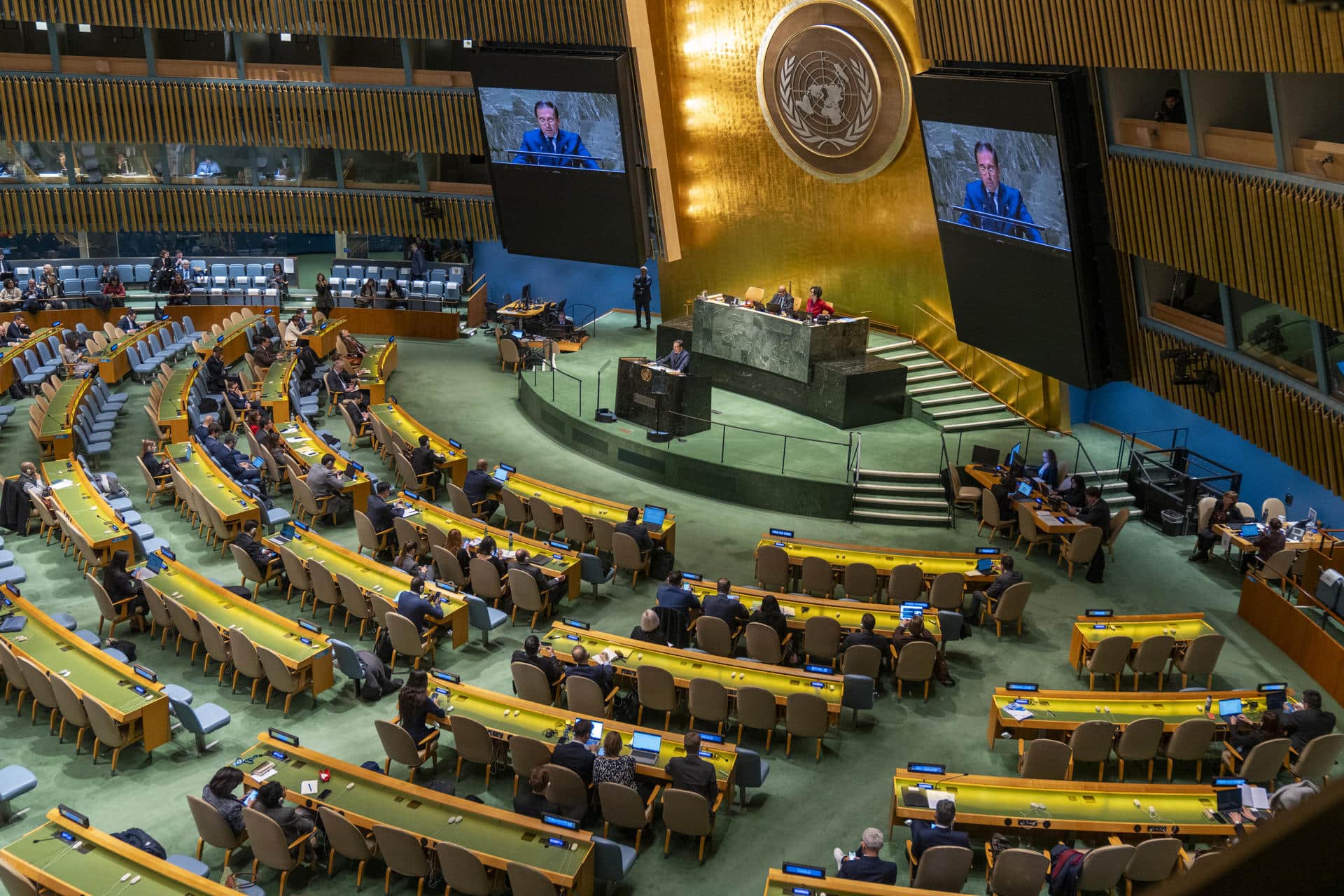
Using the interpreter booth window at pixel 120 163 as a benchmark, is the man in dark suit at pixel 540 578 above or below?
below

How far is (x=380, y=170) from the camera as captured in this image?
2952 cm

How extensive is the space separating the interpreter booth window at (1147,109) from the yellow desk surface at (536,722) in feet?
28.2

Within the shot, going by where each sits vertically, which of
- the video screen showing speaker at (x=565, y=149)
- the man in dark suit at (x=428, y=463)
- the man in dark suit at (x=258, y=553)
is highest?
the video screen showing speaker at (x=565, y=149)

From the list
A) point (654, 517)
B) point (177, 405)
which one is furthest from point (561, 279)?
point (654, 517)

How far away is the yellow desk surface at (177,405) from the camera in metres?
19.1

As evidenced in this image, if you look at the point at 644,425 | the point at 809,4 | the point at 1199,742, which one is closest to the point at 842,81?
the point at 809,4

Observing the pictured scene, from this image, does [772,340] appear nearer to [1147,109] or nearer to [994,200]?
[994,200]

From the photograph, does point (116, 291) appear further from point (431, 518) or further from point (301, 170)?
point (431, 518)

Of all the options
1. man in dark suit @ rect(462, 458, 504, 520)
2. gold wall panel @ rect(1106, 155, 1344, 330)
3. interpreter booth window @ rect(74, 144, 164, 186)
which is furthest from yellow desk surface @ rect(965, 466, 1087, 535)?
interpreter booth window @ rect(74, 144, 164, 186)

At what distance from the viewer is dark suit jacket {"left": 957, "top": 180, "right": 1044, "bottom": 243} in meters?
15.3

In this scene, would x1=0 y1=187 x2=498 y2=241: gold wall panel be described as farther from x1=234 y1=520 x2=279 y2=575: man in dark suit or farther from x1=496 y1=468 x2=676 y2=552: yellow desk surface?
x1=234 y1=520 x2=279 y2=575: man in dark suit

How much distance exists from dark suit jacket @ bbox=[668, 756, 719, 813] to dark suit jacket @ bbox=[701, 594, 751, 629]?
3.20 metres

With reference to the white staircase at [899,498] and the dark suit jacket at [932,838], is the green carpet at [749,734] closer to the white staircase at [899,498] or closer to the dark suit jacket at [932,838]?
the white staircase at [899,498]

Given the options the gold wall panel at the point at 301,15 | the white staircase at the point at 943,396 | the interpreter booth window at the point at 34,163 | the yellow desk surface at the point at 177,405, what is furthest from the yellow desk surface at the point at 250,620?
the interpreter booth window at the point at 34,163
